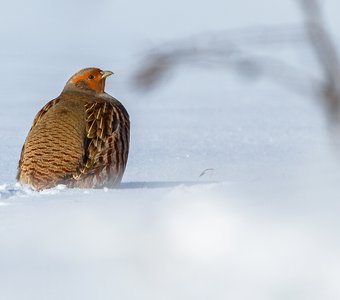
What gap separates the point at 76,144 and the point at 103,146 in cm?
22

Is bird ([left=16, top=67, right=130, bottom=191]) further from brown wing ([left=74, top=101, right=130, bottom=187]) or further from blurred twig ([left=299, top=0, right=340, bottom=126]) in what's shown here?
blurred twig ([left=299, top=0, right=340, bottom=126])

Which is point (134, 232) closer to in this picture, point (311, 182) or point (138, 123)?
point (311, 182)

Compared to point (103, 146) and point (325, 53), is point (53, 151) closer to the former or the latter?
point (103, 146)

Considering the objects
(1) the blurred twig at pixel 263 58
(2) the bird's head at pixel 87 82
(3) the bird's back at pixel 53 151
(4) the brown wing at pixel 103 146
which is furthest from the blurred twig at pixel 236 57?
(2) the bird's head at pixel 87 82

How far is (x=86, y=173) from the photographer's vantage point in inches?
189

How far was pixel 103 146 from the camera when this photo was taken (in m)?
4.93

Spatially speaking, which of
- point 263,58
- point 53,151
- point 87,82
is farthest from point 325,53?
point 87,82

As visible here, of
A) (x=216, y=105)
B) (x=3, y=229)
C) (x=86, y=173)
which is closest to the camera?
(x=3, y=229)

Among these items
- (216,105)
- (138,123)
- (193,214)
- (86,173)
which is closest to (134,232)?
(193,214)

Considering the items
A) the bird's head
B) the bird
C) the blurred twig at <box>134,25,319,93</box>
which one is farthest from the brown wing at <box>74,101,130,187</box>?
the blurred twig at <box>134,25,319,93</box>

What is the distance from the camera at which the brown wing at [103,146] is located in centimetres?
484

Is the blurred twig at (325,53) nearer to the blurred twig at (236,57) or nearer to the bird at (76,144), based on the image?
the blurred twig at (236,57)

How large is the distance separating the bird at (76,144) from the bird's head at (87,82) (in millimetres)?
83

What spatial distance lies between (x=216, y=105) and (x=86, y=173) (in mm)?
6601
